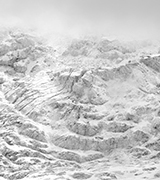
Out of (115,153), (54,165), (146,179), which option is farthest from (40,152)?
(146,179)

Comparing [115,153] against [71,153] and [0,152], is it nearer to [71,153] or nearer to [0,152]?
[71,153]

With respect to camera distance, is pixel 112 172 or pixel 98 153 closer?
pixel 112 172

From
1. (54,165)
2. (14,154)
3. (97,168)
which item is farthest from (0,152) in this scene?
(97,168)

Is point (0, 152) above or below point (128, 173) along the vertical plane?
above

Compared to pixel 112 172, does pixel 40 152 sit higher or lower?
higher

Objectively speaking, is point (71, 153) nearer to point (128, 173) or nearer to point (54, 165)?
point (54, 165)

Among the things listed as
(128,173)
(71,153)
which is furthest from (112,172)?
(71,153)

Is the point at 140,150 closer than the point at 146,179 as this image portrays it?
No

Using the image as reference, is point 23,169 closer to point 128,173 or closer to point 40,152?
point 40,152
